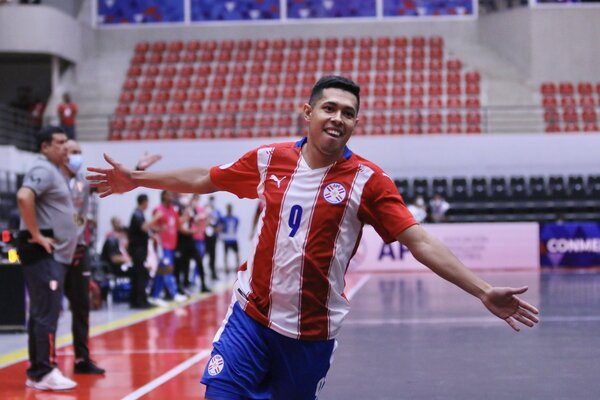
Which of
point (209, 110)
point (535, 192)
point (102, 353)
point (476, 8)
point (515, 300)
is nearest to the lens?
point (515, 300)

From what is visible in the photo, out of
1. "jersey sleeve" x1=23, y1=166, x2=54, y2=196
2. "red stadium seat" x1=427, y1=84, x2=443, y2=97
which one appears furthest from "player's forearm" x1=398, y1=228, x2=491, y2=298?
"red stadium seat" x1=427, y1=84, x2=443, y2=97

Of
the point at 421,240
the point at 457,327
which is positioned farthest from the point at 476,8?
the point at 421,240

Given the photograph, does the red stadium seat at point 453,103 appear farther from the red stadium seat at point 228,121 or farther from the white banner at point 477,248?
the white banner at point 477,248

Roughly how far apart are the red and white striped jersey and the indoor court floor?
3.19 meters

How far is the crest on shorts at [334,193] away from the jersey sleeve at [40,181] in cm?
431

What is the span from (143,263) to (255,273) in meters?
11.6

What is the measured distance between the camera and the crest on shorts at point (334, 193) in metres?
4.48

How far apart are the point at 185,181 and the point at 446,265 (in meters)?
1.34

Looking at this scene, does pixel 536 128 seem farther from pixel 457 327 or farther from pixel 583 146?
pixel 457 327

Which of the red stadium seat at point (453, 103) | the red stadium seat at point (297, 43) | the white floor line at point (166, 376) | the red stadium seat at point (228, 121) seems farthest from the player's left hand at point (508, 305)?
the red stadium seat at point (297, 43)

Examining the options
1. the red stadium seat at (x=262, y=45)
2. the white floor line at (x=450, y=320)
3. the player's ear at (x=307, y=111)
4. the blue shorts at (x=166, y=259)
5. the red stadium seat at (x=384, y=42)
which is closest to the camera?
the player's ear at (x=307, y=111)

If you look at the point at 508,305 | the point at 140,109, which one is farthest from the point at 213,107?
the point at 508,305

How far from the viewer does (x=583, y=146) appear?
28297 mm

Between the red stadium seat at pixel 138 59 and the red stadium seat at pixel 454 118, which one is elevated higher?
the red stadium seat at pixel 138 59
